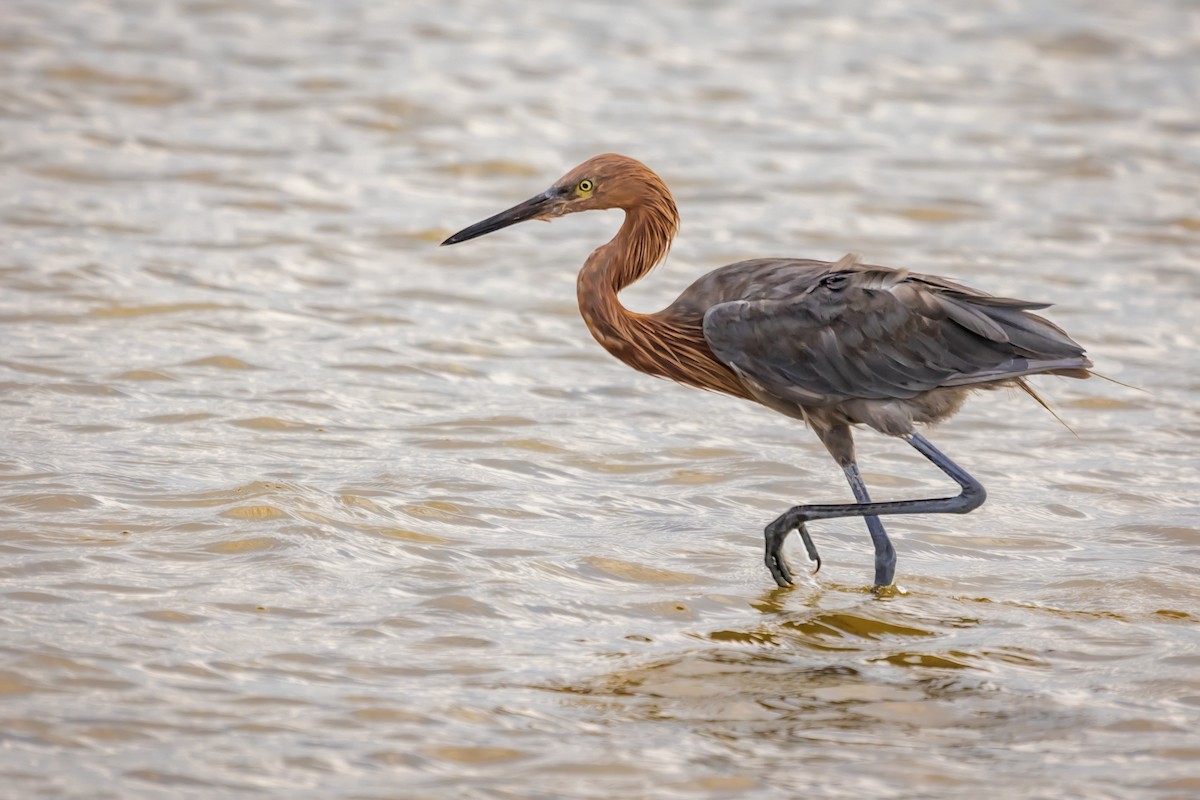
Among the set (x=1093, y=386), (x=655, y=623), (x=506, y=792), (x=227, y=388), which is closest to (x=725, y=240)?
(x=1093, y=386)

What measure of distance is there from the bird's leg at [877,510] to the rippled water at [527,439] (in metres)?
0.18

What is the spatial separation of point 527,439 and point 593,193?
178 cm

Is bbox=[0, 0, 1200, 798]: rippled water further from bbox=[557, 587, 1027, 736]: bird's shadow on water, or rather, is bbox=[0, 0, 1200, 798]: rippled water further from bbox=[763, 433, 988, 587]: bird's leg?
bbox=[763, 433, 988, 587]: bird's leg

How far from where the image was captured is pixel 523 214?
27.0ft

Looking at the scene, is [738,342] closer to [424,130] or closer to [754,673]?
[754,673]

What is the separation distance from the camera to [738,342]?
7.82 m

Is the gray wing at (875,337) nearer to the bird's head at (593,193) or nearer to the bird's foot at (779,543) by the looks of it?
the bird's foot at (779,543)

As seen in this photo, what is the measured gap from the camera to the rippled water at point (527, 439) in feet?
19.5

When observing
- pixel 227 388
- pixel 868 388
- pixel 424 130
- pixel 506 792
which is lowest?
pixel 506 792

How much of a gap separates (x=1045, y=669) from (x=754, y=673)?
1.28 meters

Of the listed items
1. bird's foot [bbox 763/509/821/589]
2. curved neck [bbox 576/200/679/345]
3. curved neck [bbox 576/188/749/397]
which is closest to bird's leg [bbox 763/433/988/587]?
bird's foot [bbox 763/509/821/589]

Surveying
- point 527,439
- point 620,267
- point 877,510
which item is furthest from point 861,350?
point 527,439

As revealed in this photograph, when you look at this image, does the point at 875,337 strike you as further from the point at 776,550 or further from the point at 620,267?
the point at 620,267

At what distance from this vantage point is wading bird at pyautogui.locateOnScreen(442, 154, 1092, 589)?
25.1 ft
